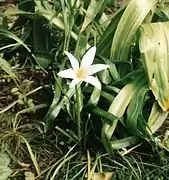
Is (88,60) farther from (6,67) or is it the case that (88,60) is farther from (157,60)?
(6,67)

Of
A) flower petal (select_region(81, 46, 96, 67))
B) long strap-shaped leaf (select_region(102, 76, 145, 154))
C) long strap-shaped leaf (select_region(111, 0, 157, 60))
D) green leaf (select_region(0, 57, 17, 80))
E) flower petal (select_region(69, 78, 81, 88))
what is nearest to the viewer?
flower petal (select_region(69, 78, 81, 88))

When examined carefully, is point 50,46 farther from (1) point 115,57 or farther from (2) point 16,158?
(2) point 16,158

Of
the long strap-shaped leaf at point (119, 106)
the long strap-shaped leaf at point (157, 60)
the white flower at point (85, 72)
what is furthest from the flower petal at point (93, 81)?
the long strap-shaped leaf at point (157, 60)

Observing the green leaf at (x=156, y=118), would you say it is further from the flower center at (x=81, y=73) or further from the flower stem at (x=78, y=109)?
the flower center at (x=81, y=73)

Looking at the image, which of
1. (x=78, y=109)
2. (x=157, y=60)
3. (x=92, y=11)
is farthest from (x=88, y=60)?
(x=92, y=11)

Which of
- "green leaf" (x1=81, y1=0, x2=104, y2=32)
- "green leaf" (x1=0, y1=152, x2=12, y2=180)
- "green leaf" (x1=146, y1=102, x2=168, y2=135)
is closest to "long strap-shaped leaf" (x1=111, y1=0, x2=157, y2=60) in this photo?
"green leaf" (x1=81, y1=0, x2=104, y2=32)

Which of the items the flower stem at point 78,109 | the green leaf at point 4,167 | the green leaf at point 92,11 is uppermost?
the green leaf at point 92,11

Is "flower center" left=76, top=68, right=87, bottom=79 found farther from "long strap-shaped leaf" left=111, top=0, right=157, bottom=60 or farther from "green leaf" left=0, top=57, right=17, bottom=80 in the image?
"green leaf" left=0, top=57, right=17, bottom=80
